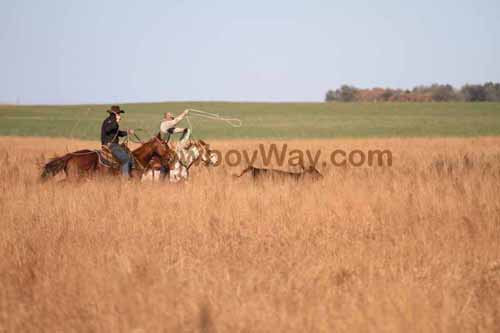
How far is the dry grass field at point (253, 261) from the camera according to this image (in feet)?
15.2

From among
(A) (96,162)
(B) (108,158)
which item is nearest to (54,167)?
(A) (96,162)

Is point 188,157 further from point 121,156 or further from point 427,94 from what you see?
point 427,94

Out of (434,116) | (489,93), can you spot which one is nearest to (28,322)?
(434,116)

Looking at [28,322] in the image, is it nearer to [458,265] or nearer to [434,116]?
[458,265]

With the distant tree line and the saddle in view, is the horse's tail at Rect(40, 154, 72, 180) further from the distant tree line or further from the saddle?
the distant tree line

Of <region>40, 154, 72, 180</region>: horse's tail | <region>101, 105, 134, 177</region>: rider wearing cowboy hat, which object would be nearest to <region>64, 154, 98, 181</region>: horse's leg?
<region>40, 154, 72, 180</region>: horse's tail

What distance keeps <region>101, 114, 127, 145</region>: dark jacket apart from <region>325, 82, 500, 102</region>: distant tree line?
101871 mm

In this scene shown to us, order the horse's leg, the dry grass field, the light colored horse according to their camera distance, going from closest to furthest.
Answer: the dry grass field, the horse's leg, the light colored horse

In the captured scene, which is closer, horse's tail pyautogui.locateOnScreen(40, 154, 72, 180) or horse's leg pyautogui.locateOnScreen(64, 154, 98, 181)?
horse's leg pyautogui.locateOnScreen(64, 154, 98, 181)

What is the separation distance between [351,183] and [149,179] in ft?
15.2

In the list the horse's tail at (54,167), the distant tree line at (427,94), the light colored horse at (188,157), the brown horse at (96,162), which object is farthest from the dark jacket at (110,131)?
the distant tree line at (427,94)

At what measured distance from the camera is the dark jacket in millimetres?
13219

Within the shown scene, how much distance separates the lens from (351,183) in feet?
37.8

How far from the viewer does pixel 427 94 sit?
122312mm
